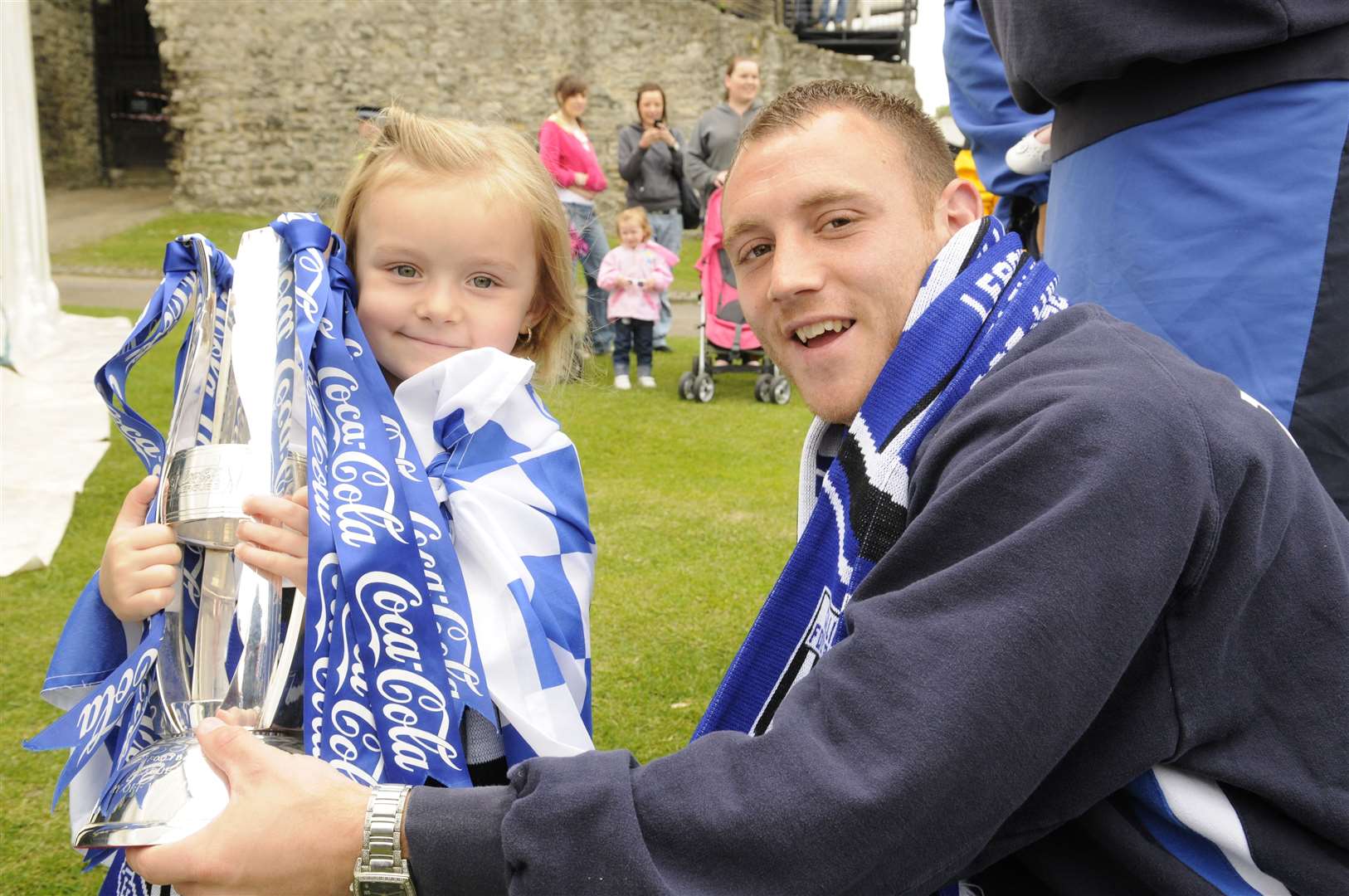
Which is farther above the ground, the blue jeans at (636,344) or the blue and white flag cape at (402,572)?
the blue and white flag cape at (402,572)

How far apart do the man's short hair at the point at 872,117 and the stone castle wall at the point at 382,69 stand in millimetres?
17358

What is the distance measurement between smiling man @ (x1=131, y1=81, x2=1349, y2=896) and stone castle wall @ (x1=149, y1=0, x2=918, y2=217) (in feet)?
58.9

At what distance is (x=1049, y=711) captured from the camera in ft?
3.19

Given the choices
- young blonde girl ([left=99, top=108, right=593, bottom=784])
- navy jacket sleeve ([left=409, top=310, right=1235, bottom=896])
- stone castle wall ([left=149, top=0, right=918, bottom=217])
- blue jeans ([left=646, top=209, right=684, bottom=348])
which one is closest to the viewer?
navy jacket sleeve ([left=409, top=310, right=1235, bottom=896])

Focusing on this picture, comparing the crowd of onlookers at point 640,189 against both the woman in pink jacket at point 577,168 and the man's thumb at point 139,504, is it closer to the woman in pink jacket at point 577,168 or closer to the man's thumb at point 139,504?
the woman in pink jacket at point 577,168

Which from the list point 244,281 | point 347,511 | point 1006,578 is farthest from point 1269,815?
point 244,281

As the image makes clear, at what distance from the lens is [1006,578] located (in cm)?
99

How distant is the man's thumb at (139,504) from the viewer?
1.65 meters

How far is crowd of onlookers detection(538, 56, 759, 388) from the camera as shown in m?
7.89

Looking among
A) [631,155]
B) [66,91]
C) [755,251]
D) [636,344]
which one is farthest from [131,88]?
[755,251]

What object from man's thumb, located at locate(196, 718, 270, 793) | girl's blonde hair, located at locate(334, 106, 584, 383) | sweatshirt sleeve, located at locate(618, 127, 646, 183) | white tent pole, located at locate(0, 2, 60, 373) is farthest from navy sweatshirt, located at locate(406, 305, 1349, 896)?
sweatshirt sleeve, located at locate(618, 127, 646, 183)

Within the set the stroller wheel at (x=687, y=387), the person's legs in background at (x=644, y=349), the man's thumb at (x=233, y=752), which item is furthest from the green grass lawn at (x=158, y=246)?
the man's thumb at (x=233, y=752)

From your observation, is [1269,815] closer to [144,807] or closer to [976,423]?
[976,423]

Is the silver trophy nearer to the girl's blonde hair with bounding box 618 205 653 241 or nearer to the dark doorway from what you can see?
the girl's blonde hair with bounding box 618 205 653 241
